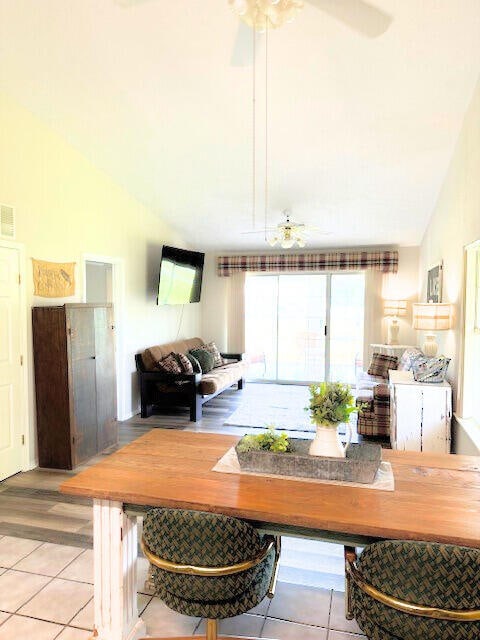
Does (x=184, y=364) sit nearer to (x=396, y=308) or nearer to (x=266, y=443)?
(x=396, y=308)

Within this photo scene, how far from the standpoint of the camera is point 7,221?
3.61 m

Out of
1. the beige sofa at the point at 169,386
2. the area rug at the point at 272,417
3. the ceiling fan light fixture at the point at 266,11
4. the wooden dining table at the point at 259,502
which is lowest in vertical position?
the area rug at the point at 272,417

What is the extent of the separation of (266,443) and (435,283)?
396 centimetres

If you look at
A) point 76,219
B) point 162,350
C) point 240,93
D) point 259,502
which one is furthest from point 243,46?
point 162,350

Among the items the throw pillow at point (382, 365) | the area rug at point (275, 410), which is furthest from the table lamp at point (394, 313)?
the area rug at point (275, 410)

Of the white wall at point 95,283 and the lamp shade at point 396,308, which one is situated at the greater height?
the white wall at point 95,283

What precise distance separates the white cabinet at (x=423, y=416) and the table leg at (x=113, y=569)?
106 inches

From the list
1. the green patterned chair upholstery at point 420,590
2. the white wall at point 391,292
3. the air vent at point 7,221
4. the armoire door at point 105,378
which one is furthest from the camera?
the white wall at point 391,292

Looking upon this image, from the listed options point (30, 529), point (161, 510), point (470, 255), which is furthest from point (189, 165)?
point (161, 510)

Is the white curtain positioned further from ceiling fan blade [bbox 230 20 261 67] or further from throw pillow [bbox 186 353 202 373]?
ceiling fan blade [bbox 230 20 261 67]

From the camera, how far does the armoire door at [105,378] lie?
4254mm

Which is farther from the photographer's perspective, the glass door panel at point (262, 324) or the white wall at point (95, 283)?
the glass door panel at point (262, 324)

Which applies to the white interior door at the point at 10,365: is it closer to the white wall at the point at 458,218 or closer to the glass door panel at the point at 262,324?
the white wall at the point at 458,218

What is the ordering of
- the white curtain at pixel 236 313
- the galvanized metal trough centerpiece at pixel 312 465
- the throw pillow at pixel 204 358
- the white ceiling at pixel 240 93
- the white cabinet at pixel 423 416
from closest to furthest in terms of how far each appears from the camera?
the galvanized metal trough centerpiece at pixel 312 465
the white ceiling at pixel 240 93
the white cabinet at pixel 423 416
the throw pillow at pixel 204 358
the white curtain at pixel 236 313
